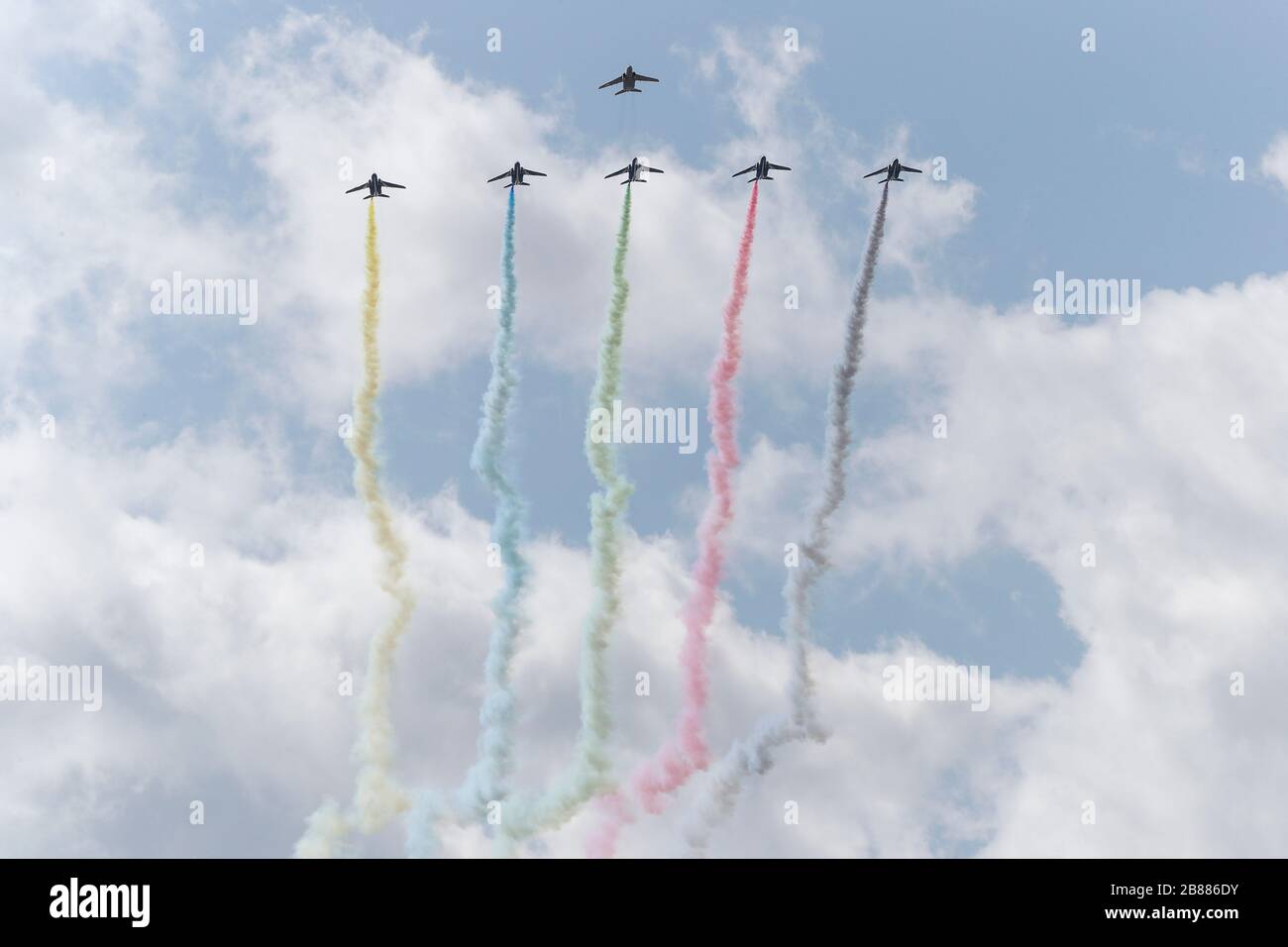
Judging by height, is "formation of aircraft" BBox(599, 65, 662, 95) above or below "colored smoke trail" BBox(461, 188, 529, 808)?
above

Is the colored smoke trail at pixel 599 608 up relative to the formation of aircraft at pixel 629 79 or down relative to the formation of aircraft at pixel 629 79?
down

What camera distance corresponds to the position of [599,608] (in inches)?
5699

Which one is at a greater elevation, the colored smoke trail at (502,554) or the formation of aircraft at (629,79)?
the formation of aircraft at (629,79)

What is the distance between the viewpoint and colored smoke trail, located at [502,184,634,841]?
471 feet

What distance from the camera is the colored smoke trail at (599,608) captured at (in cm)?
14362

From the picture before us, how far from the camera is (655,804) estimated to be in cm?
14375

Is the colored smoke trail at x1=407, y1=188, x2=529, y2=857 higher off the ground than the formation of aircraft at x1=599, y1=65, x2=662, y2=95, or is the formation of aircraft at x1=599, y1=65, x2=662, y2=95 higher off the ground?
the formation of aircraft at x1=599, y1=65, x2=662, y2=95

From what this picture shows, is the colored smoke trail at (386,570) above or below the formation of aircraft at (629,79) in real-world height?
below

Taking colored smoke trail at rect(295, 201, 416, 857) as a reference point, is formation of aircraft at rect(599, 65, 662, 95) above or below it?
above
